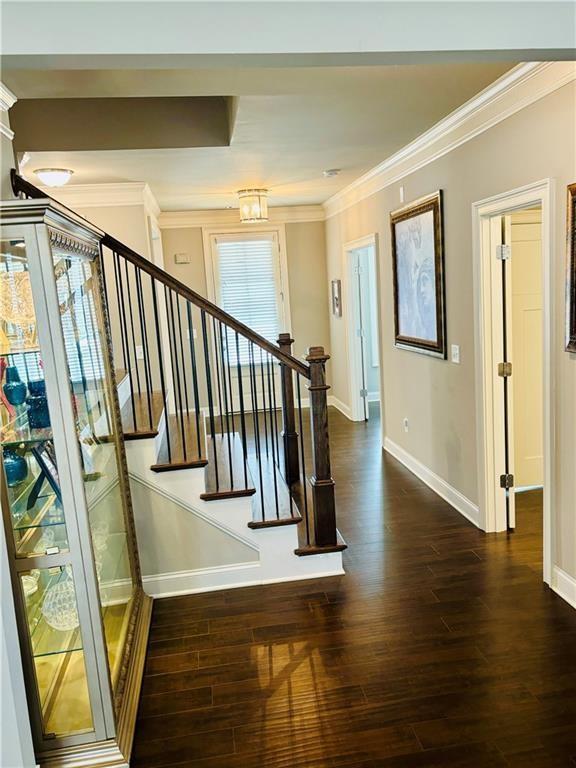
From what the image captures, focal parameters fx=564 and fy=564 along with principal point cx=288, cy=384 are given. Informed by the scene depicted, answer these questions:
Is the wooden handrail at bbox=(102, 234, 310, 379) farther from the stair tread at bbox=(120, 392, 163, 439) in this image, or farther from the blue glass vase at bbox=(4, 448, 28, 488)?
the blue glass vase at bbox=(4, 448, 28, 488)

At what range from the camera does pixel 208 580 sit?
126 inches

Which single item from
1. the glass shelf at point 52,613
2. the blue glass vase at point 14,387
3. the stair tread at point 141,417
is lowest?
the glass shelf at point 52,613

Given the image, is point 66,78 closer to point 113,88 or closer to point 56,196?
point 113,88

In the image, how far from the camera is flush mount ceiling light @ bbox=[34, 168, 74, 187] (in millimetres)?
4027

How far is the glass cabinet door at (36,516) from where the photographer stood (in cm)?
181

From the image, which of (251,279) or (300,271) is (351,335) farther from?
(251,279)

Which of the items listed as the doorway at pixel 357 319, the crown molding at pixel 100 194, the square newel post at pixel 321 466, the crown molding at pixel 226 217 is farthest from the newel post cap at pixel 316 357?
the crown molding at pixel 226 217

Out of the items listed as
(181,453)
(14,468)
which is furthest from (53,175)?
(14,468)

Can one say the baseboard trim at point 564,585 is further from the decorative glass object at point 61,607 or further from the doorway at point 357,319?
the doorway at point 357,319

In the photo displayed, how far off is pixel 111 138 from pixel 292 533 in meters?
2.79

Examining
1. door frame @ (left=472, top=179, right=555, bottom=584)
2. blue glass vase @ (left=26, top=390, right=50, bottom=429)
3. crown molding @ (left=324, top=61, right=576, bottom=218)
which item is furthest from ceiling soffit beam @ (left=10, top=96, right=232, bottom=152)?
blue glass vase @ (left=26, top=390, right=50, bottom=429)

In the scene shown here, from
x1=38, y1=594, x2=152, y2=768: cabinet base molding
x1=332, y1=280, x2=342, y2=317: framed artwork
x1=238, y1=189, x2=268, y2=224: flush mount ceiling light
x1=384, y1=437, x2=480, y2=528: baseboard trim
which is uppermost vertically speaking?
x1=238, y1=189, x2=268, y2=224: flush mount ceiling light

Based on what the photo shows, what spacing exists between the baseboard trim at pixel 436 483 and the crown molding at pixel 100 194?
322cm

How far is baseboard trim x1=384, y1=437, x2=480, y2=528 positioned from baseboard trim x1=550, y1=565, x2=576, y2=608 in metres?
0.82
